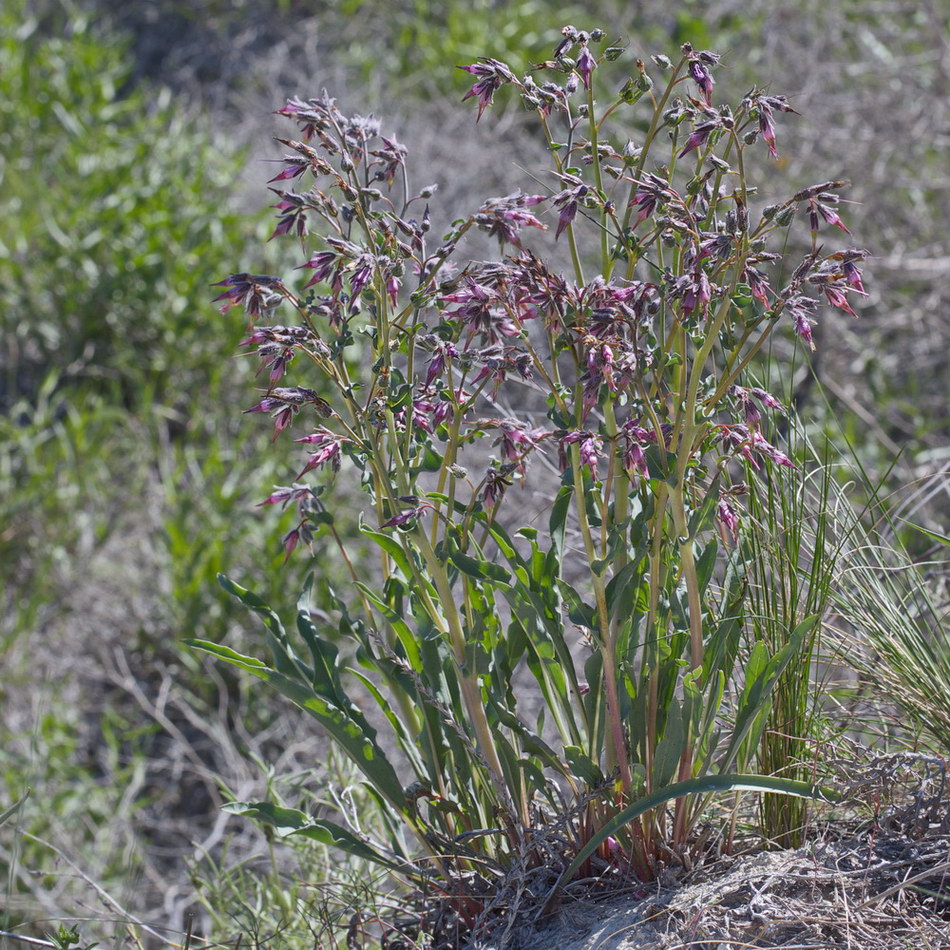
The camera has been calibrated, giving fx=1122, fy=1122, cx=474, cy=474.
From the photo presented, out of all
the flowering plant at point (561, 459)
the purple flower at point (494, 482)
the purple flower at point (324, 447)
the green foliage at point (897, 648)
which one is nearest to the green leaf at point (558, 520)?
the flowering plant at point (561, 459)

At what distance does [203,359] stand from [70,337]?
0.62m

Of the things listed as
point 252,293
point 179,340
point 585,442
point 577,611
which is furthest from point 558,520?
point 179,340

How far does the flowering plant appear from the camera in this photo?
4.63 feet

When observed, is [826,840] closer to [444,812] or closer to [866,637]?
[866,637]

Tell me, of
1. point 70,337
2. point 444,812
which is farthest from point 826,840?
point 70,337

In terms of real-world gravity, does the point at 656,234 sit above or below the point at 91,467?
above

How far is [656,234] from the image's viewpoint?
1.43 m

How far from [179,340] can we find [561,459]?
336 cm

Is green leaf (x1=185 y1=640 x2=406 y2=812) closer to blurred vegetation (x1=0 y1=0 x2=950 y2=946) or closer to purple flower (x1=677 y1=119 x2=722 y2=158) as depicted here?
purple flower (x1=677 y1=119 x2=722 y2=158)

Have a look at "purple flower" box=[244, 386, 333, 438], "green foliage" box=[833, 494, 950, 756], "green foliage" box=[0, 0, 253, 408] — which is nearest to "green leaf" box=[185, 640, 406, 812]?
"purple flower" box=[244, 386, 333, 438]

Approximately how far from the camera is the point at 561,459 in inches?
60.0

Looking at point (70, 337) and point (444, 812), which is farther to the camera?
point (70, 337)

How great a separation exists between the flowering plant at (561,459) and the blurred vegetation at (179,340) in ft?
4.55

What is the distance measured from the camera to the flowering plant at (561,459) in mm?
1410
